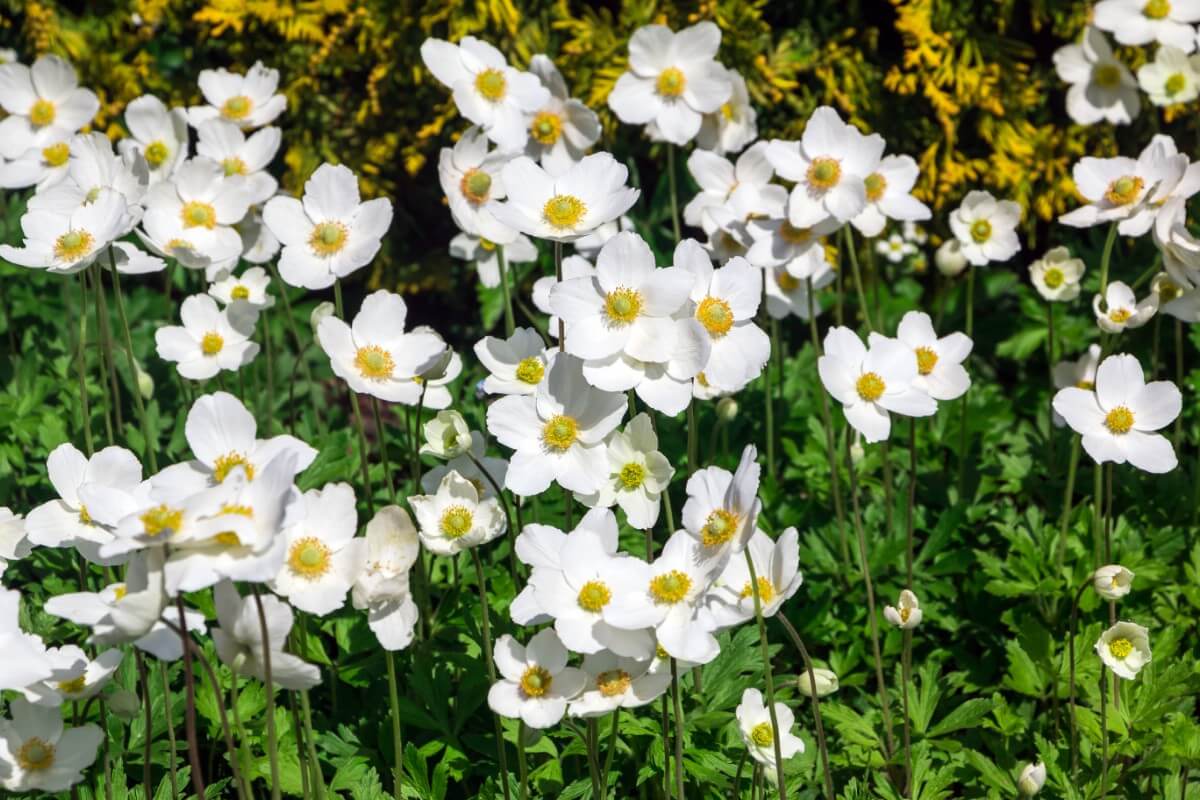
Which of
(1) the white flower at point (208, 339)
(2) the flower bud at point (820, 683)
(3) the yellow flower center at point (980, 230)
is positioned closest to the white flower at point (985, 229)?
(3) the yellow flower center at point (980, 230)

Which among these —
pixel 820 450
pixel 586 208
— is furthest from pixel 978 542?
pixel 586 208

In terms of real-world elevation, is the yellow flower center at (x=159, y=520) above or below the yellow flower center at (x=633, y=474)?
above

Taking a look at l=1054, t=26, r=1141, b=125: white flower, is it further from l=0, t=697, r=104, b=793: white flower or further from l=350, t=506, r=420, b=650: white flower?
l=0, t=697, r=104, b=793: white flower

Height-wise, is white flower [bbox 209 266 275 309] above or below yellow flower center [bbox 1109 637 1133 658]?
below

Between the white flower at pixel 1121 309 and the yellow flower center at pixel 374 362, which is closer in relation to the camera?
the yellow flower center at pixel 374 362

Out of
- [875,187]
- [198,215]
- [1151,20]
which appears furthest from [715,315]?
[1151,20]

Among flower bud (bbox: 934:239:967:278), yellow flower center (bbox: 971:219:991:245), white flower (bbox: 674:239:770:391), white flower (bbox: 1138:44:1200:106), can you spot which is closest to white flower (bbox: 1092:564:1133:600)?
white flower (bbox: 674:239:770:391)

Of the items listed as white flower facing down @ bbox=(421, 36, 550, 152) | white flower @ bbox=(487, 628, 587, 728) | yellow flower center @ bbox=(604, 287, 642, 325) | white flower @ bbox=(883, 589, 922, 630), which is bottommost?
white flower @ bbox=(883, 589, 922, 630)

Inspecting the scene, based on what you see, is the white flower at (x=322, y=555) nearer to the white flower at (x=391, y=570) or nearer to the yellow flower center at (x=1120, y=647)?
the white flower at (x=391, y=570)
